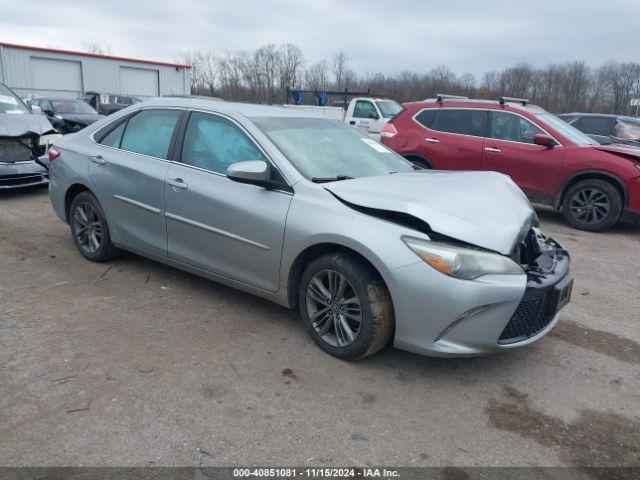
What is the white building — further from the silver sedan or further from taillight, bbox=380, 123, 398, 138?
the silver sedan

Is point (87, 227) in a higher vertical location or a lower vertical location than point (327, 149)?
lower

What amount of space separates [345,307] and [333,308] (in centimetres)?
11

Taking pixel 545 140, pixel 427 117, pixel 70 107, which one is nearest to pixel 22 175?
pixel 427 117

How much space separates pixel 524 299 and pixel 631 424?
0.89m

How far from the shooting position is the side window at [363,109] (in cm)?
1655

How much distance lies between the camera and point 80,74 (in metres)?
36.2

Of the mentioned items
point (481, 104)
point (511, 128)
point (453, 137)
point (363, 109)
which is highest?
point (481, 104)

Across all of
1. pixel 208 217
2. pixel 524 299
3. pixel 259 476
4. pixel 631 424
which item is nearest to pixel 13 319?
pixel 208 217

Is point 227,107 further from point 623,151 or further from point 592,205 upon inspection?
point 623,151

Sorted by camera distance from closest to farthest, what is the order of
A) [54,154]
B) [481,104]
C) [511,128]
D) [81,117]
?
[54,154] → [511,128] → [481,104] → [81,117]

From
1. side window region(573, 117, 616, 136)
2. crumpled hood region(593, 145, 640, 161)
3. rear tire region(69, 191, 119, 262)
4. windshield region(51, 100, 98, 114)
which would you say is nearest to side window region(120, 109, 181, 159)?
rear tire region(69, 191, 119, 262)

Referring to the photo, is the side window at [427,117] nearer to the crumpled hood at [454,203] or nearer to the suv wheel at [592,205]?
the suv wheel at [592,205]

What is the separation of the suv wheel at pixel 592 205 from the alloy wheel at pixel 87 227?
21.4ft

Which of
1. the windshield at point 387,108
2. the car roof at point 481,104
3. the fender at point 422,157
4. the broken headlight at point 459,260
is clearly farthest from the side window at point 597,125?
the broken headlight at point 459,260
